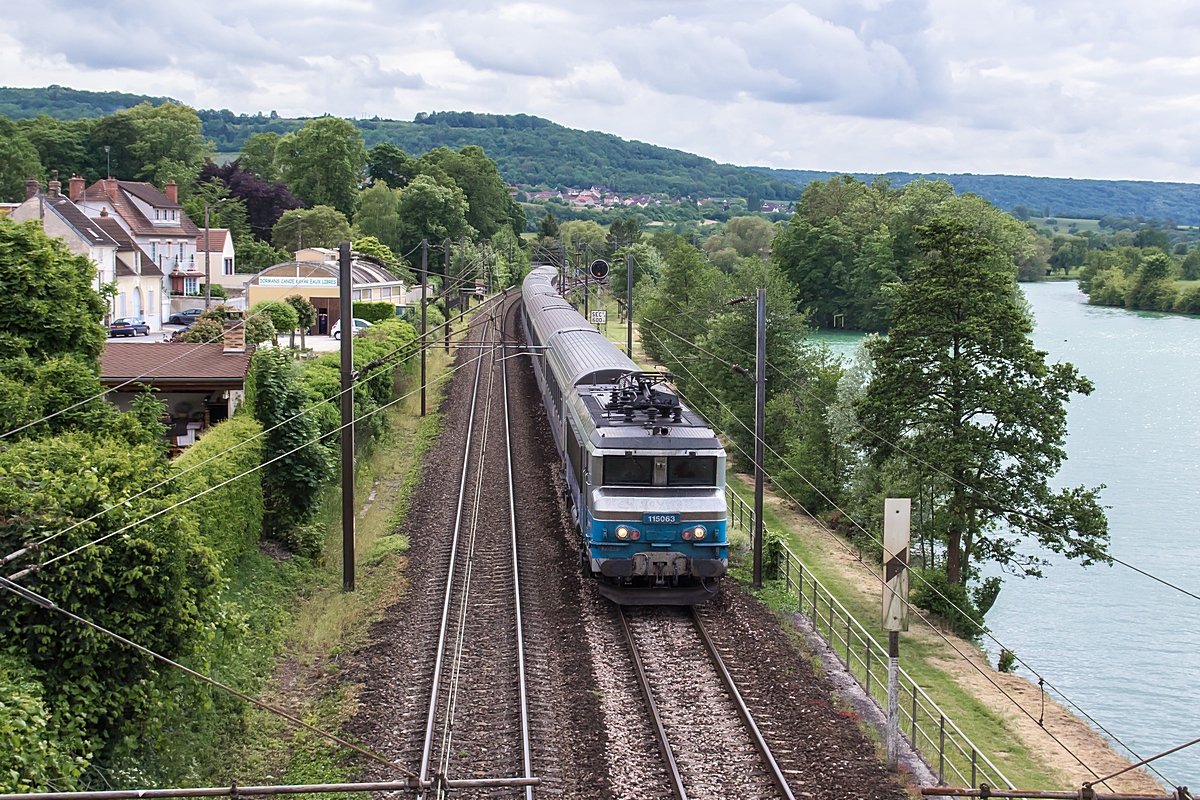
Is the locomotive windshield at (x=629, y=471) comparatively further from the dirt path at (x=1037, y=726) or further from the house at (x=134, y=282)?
the house at (x=134, y=282)

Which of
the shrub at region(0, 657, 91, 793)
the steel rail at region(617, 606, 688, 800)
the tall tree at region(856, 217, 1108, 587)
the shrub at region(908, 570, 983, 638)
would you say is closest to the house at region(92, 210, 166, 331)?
the tall tree at region(856, 217, 1108, 587)

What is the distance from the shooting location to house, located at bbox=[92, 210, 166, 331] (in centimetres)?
5141

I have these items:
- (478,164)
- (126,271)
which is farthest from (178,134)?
(126,271)

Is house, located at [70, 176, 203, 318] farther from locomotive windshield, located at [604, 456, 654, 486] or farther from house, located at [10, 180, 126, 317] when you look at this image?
locomotive windshield, located at [604, 456, 654, 486]

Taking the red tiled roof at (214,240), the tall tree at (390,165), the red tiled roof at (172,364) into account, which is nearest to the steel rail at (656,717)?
the red tiled roof at (172,364)

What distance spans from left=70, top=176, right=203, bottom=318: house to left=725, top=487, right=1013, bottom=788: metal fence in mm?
47070

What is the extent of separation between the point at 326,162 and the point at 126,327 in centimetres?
5223

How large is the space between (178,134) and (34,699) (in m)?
95.6

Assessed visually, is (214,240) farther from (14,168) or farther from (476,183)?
(476,183)

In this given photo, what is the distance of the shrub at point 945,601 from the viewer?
22.9 m

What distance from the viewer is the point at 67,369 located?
17.4 m

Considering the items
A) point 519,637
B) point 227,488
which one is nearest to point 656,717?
point 519,637

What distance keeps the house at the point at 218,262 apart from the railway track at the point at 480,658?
4402 cm

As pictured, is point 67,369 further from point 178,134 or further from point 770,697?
point 178,134
